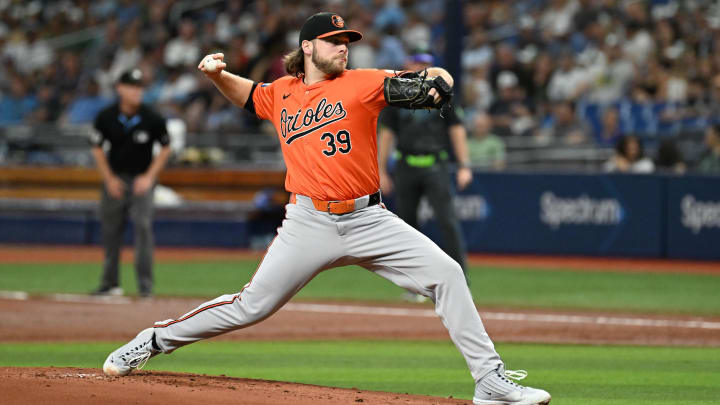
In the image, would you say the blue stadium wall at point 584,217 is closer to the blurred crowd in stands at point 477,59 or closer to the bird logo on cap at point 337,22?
the blurred crowd in stands at point 477,59

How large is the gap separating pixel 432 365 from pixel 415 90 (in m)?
2.80

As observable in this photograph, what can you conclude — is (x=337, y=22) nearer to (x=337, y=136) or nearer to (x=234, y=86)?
(x=337, y=136)

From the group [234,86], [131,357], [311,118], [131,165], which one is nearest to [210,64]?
[234,86]

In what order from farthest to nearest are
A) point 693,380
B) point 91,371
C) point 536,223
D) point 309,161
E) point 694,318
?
point 536,223
point 694,318
point 693,380
point 91,371
point 309,161

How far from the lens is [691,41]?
17.8 meters

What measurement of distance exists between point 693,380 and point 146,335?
3517mm

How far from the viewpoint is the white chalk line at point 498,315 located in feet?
32.8

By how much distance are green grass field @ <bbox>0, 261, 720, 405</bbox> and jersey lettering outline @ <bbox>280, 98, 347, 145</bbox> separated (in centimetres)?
178

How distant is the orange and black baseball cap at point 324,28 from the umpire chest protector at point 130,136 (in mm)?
6046

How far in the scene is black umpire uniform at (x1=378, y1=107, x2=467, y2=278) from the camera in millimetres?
11234

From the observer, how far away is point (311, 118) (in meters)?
5.84

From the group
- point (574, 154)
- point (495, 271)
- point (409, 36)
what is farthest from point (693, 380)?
point (409, 36)

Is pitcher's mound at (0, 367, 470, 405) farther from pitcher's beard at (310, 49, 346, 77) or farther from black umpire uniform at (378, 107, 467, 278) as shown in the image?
black umpire uniform at (378, 107, 467, 278)

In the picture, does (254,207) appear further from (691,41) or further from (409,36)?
(691,41)
